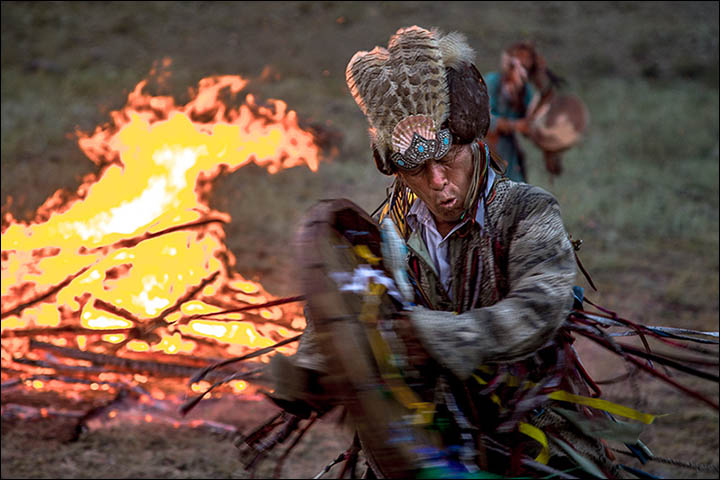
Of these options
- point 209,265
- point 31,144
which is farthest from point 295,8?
point 209,265

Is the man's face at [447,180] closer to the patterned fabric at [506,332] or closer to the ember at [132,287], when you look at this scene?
the patterned fabric at [506,332]

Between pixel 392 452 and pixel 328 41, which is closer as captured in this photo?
pixel 392 452

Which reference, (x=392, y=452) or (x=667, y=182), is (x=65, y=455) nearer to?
(x=392, y=452)

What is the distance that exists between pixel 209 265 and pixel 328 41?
13.5 meters

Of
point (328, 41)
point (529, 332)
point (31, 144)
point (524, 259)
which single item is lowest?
point (529, 332)

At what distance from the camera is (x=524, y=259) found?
6.09 ft

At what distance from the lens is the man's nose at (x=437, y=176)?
1.99 meters

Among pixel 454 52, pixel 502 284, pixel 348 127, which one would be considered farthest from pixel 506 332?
pixel 348 127

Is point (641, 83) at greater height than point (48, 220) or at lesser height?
greater

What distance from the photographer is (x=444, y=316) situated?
1653 mm

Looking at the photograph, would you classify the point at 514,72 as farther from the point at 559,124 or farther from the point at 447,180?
the point at 447,180

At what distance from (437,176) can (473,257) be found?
0.79 feet

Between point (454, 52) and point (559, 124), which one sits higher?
point (559, 124)

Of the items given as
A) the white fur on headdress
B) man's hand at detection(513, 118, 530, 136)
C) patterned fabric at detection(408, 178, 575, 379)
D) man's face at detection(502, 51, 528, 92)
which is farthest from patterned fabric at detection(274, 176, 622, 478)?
man's face at detection(502, 51, 528, 92)
